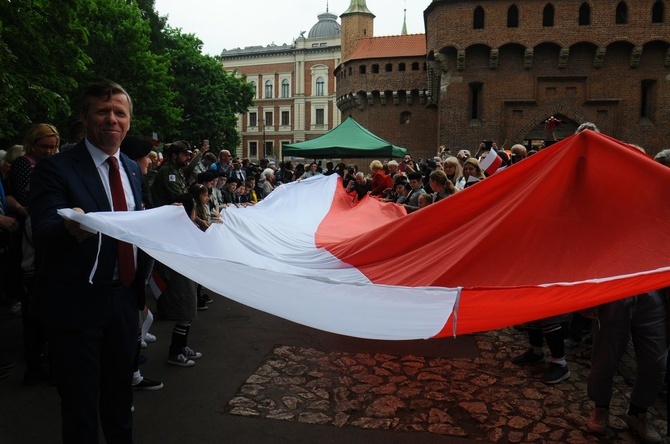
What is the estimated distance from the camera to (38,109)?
13.1 meters

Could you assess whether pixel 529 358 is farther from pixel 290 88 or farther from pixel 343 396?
pixel 290 88

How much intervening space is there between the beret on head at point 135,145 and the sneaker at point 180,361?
1.97 m

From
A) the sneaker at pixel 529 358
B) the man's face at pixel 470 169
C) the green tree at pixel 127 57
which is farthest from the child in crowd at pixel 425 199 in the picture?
the green tree at pixel 127 57

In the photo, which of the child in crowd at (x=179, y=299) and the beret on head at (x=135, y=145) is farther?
the child in crowd at (x=179, y=299)

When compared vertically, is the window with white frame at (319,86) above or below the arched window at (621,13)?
above

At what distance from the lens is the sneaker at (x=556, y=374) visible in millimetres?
4492

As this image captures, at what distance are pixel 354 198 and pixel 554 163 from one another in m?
6.37

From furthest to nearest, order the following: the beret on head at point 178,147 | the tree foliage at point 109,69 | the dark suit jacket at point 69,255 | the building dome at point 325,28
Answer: the building dome at point 325,28 → the tree foliage at point 109,69 → the beret on head at point 178,147 → the dark suit jacket at point 69,255

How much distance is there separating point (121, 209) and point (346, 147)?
12.0 meters

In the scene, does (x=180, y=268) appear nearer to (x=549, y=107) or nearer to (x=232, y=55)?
(x=549, y=107)

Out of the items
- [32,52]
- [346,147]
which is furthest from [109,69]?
[346,147]

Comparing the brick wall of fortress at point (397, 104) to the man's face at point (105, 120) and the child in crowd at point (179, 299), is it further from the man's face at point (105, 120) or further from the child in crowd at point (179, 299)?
the man's face at point (105, 120)

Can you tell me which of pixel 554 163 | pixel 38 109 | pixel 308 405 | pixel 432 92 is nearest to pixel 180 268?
pixel 308 405

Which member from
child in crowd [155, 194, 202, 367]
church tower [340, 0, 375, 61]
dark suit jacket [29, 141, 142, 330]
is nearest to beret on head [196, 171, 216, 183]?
child in crowd [155, 194, 202, 367]
